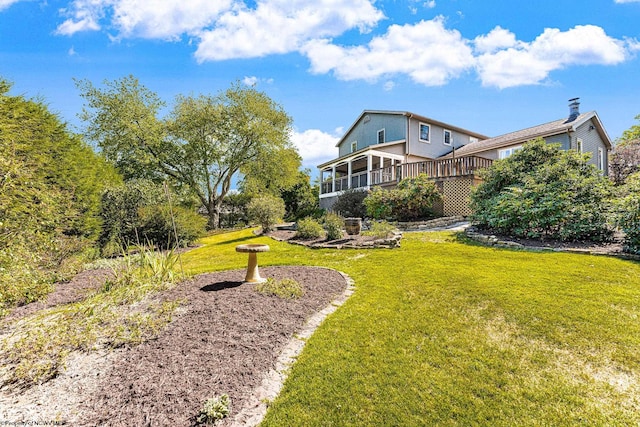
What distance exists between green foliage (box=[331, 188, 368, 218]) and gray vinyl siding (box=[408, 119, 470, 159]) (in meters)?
6.50

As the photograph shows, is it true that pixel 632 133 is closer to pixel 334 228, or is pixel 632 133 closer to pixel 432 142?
pixel 432 142

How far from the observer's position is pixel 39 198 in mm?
5227

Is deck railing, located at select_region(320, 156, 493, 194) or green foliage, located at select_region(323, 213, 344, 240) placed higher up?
deck railing, located at select_region(320, 156, 493, 194)

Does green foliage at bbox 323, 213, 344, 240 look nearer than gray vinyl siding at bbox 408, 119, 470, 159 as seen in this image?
Yes

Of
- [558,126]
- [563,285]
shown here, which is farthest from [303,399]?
[558,126]

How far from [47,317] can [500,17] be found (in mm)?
14505

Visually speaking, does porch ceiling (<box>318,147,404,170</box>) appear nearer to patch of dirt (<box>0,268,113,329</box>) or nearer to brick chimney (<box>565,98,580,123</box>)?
brick chimney (<box>565,98,580,123</box>)

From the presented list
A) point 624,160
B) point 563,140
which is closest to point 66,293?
point 563,140

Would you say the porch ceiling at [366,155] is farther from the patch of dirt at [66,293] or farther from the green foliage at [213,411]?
the green foliage at [213,411]

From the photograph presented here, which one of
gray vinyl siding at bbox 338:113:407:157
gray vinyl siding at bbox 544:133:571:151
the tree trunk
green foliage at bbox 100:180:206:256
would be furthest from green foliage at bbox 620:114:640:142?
the tree trunk

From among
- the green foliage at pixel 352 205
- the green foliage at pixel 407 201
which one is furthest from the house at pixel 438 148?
the green foliage at pixel 352 205

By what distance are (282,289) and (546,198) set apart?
8.19 meters

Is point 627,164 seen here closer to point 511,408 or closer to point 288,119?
point 288,119

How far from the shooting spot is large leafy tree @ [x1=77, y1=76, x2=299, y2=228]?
19891 millimetres
